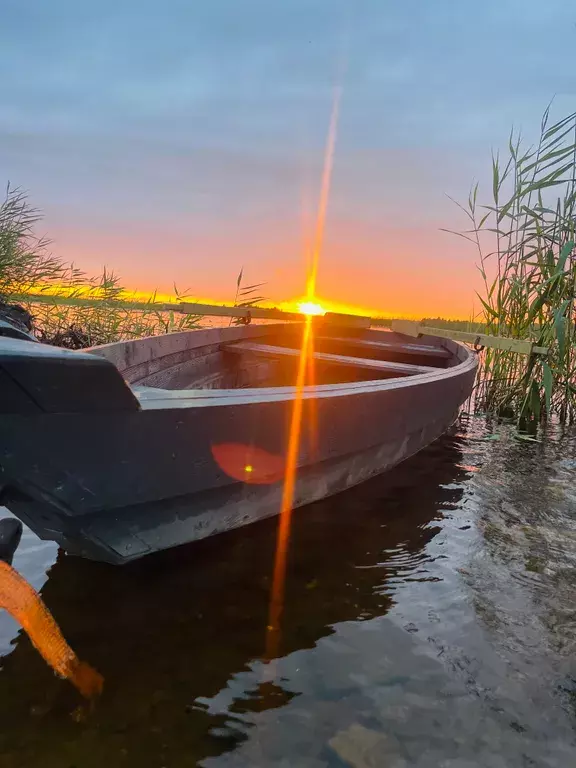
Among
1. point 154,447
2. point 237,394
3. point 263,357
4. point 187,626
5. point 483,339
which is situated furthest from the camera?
point 483,339

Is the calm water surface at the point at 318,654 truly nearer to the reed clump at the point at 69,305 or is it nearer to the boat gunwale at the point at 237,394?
the boat gunwale at the point at 237,394

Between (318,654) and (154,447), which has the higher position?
(154,447)

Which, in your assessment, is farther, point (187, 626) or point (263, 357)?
point (263, 357)

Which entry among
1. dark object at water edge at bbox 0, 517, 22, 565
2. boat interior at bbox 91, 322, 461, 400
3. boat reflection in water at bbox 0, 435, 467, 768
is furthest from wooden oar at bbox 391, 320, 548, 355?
dark object at water edge at bbox 0, 517, 22, 565

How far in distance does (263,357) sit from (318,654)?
3.25 metres

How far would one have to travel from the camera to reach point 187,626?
1.92 m

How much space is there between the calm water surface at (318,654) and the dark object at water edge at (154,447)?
0.26 m

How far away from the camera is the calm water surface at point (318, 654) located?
144 cm

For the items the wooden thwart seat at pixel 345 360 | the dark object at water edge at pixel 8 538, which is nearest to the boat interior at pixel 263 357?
the wooden thwart seat at pixel 345 360

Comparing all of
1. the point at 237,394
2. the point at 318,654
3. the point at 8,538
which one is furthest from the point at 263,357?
the point at 8,538

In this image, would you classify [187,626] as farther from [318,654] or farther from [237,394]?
[237,394]

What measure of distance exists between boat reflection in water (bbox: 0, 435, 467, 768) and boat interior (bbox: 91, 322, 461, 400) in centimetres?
106

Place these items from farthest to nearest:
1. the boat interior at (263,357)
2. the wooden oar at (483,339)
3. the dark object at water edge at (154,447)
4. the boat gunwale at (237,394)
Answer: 1. the wooden oar at (483,339)
2. the boat interior at (263,357)
3. the boat gunwale at (237,394)
4. the dark object at water edge at (154,447)

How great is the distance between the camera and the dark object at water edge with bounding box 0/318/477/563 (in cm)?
154
